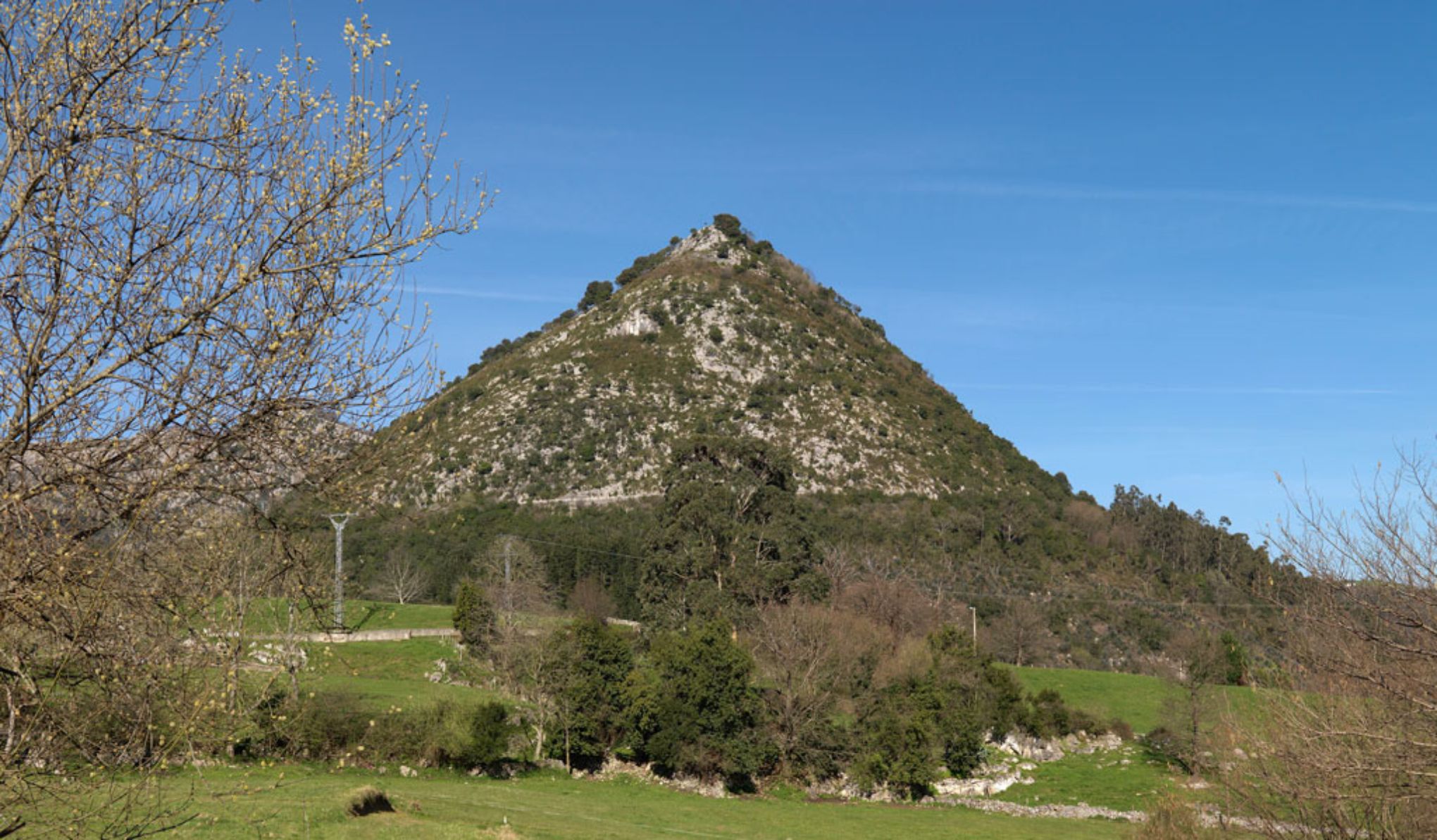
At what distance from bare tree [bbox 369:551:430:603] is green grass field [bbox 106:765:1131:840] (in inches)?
1252

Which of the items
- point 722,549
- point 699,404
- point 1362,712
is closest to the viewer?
point 1362,712

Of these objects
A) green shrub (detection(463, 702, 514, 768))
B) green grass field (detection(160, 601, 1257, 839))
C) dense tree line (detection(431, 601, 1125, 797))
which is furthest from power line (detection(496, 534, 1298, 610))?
green shrub (detection(463, 702, 514, 768))

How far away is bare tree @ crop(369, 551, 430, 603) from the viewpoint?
66812mm

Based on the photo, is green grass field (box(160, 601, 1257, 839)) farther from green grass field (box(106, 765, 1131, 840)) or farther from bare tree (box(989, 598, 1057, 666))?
bare tree (box(989, 598, 1057, 666))

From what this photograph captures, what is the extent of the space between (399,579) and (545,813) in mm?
44803

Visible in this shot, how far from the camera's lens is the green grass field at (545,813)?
19531mm

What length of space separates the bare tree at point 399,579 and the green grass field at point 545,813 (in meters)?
31.8

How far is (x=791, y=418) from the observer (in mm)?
106625

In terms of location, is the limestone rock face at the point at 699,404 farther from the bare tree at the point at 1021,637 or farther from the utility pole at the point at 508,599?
the utility pole at the point at 508,599

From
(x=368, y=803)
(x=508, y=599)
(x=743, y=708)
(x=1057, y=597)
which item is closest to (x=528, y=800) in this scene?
(x=368, y=803)

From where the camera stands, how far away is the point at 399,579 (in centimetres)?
6794

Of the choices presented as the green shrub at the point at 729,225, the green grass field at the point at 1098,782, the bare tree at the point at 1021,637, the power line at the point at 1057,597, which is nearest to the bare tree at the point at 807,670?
→ the green grass field at the point at 1098,782

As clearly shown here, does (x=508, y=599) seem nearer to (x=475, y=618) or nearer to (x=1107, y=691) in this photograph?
(x=475, y=618)

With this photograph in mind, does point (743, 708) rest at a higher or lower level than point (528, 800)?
higher
